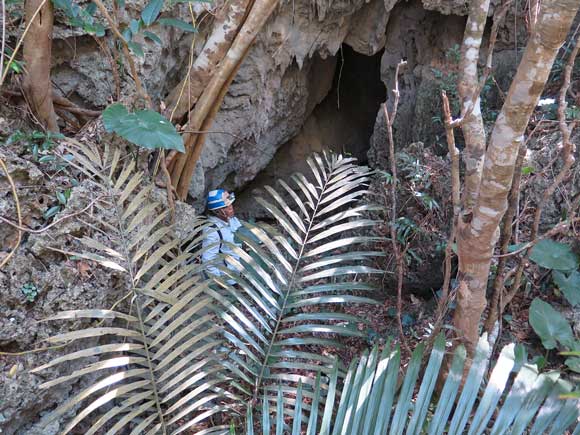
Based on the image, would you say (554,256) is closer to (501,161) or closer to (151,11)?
(501,161)

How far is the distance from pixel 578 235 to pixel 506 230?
96 centimetres

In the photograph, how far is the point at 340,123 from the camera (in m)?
6.27

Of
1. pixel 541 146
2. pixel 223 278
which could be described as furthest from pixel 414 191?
pixel 223 278

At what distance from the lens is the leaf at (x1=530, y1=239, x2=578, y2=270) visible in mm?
2600

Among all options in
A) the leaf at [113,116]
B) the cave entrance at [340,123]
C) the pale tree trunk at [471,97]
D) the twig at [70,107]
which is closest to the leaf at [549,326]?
the pale tree trunk at [471,97]

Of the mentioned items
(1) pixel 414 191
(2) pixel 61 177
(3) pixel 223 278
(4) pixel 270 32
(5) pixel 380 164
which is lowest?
(3) pixel 223 278

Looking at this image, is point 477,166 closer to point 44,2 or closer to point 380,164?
point 44,2

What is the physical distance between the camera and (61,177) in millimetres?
2121

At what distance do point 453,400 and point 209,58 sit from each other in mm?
1924

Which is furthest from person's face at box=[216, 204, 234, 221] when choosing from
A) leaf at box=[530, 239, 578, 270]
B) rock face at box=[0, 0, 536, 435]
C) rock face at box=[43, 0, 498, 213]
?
leaf at box=[530, 239, 578, 270]

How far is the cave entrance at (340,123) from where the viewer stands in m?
5.86

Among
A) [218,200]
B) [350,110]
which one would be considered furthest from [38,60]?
[350,110]

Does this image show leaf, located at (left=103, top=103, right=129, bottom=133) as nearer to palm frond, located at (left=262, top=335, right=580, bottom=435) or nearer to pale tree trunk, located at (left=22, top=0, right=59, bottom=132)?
pale tree trunk, located at (left=22, top=0, right=59, bottom=132)

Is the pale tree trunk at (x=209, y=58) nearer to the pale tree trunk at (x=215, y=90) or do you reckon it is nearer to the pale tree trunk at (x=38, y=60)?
the pale tree trunk at (x=215, y=90)
